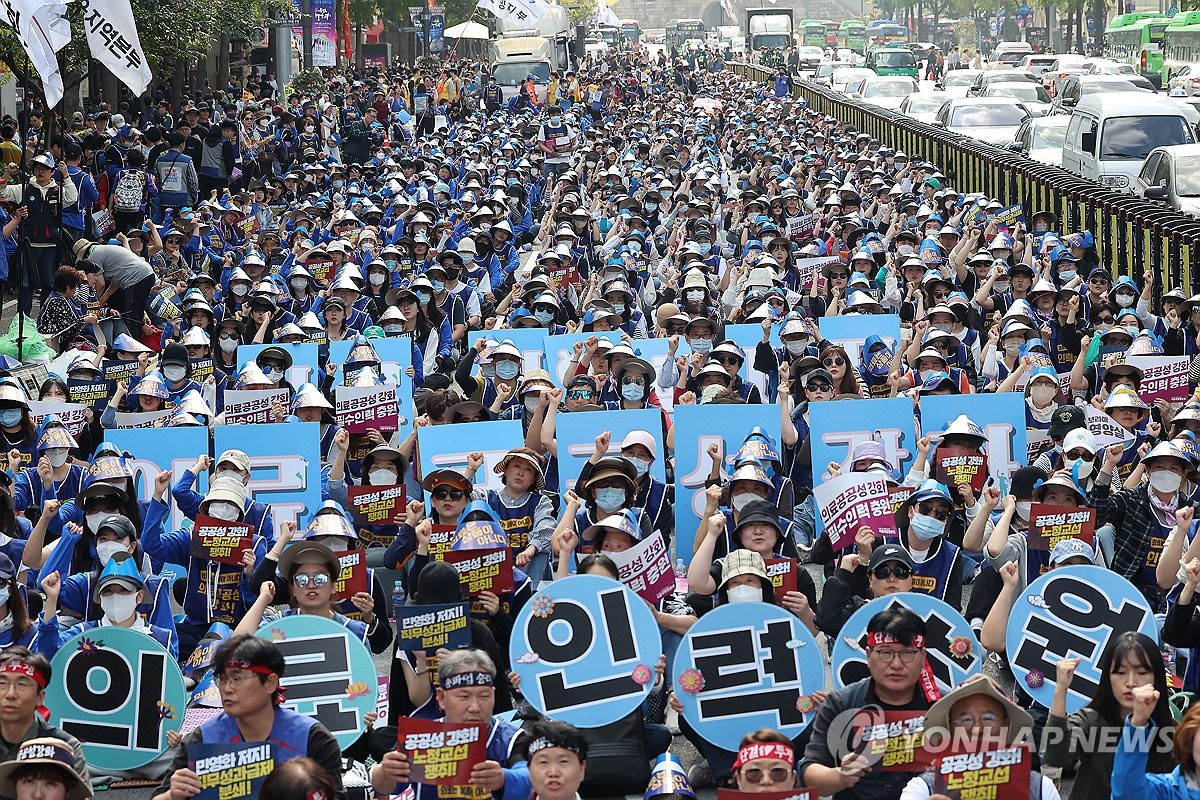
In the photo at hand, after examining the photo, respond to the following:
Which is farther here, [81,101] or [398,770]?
[81,101]

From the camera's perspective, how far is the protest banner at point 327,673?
24.4ft

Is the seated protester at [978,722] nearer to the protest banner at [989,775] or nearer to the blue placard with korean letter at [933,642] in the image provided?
the protest banner at [989,775]

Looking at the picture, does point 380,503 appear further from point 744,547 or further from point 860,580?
point 860,580

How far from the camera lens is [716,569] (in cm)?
898

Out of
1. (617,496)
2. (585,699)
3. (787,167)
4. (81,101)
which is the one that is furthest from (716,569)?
(81,101)

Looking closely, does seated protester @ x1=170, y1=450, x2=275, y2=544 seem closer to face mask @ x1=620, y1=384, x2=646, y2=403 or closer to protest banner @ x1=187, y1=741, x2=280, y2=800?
face mask @ x1=620, y1=384, x2=646, y2=403

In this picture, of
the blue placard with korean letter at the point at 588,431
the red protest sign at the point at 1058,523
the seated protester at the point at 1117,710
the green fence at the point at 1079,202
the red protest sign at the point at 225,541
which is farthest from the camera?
the green fence at the point at 1079,202

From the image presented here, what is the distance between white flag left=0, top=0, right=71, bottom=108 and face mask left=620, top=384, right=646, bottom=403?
8.36 metres

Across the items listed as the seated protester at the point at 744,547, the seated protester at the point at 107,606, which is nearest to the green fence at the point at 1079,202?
the seated protester at the point at 744,547

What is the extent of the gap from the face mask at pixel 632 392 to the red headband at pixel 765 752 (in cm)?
616

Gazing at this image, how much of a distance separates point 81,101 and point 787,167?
17029mm

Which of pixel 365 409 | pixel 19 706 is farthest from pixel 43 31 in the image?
pixel 19 706

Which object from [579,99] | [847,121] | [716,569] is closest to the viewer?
[716,569]

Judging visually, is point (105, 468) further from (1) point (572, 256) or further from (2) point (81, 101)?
(2) point (81, 101)
